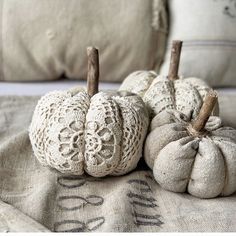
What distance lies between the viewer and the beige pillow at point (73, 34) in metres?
1.19

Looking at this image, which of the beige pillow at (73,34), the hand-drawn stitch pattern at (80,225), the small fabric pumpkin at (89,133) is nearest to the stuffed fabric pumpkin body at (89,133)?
the small fabric pumpkin at (89,133)

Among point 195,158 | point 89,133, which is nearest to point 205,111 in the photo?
point 195,158

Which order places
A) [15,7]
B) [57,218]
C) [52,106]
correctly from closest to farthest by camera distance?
[57,218]
[52,106]
[15,7]

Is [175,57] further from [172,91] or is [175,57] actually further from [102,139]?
[102,139]

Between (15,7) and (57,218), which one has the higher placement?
(15,7)

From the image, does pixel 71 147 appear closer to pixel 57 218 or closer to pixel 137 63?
pixel 57 218

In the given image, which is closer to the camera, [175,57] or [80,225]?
[80,225]

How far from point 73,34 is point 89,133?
1.67 feet

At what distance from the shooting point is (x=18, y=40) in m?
1.19

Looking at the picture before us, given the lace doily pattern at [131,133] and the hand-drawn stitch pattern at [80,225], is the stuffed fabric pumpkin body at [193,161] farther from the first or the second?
the hand-drawn stitch pattern at [80,225]

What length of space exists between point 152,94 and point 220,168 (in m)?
0.20

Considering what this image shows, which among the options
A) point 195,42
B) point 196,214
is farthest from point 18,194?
point 195,42

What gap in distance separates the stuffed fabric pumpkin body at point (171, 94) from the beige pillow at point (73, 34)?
0.32 meters

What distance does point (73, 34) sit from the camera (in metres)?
1.20
